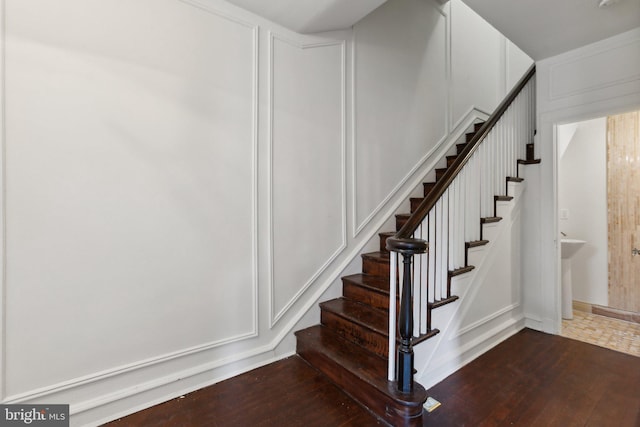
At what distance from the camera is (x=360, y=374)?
1773 mm

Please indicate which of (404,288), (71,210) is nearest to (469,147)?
(404,288)

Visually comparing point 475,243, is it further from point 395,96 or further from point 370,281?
point 395,96

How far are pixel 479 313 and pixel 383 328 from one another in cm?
104

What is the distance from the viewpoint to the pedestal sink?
10.6 feet

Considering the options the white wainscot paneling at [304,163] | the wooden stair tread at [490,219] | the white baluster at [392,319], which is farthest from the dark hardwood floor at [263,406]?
the wooden stair tread at [490,219]

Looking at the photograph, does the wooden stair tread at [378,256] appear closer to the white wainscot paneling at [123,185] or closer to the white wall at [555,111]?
the white wainscot paneling at [123,185]

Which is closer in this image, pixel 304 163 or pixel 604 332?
pixel 304 163

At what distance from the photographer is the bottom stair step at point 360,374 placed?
5.02 feet

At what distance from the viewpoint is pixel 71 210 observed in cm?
159

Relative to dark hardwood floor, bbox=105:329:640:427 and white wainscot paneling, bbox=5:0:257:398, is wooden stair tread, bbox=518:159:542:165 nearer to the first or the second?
dark hardwood floor, bbox=105:329:640:427

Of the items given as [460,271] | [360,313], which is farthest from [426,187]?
[360,313]

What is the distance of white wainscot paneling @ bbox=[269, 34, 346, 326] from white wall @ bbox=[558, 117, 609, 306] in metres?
2.68

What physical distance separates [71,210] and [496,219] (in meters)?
3.11

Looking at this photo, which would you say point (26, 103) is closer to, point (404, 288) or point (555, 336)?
point (404, 288)
